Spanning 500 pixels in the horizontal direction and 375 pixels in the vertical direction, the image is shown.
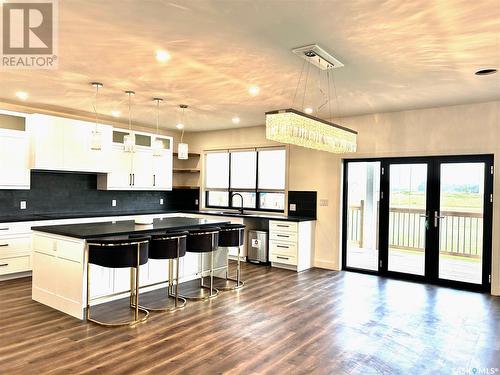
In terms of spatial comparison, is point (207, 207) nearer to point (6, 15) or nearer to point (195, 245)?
point (195, 245)

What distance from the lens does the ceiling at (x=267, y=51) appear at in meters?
2.56

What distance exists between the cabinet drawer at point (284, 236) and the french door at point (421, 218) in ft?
3.08

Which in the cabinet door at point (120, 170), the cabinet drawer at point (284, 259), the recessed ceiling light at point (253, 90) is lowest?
the cabinet drawer at point (284, 259)

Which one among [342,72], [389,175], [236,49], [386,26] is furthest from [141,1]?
[389,175]

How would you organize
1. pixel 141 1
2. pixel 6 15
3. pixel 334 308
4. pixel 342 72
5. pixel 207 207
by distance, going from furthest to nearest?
pixel 207 207
pixel 334 308
pixel 342 72
pixel 6 15
pixel 141 1

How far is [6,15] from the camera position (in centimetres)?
273

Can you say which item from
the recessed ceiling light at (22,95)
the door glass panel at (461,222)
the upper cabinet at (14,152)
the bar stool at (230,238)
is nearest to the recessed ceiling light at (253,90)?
the bar stool at (230,238)

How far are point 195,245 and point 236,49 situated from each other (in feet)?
7.99

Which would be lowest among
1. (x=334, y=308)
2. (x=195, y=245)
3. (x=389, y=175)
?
(x=334, y=308)

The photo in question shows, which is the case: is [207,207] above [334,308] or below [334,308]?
above

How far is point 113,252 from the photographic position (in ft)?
11.7

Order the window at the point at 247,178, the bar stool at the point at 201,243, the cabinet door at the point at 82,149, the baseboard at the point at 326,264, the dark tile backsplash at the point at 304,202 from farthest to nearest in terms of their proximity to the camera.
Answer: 1. the window at the point at 247,178
2. the dark tile backsplash at the point at 304,202
3. the baseboard at the point at 326,264
4. the cabinet door at the point at 82,149
5. the bar stool at the point at 201,243

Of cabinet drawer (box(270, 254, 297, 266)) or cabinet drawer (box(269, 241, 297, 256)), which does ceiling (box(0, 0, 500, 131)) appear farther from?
cabinet drawer (box(270, 254, 297, 266))

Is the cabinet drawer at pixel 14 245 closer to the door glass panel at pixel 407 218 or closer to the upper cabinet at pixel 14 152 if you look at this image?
the upper cabinet at pixel 14 152
